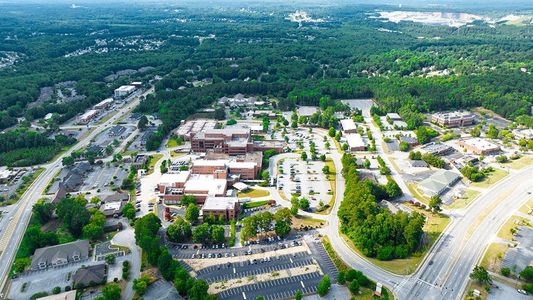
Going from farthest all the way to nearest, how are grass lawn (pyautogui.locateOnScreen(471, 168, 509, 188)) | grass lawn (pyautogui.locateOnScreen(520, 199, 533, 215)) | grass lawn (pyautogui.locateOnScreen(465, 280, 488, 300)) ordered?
1. grass lawn (pyautogui.locateOnScreen(471, 168, 509, 188))
2. grass lawn (pyautogui.locateOnScreen(520, 199, 533, 215))
3. grass lawn (pyautogui.locateOnScreen(465, 280, 488, 300))

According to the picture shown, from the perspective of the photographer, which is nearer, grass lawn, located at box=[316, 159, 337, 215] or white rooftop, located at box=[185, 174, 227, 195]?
grass lawn, located at box=[316, 159, 337, 215]

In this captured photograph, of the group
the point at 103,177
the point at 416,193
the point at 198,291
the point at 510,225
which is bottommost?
the point at 103,177

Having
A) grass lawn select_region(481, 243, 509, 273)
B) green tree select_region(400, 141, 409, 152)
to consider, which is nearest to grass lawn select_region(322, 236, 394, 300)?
grass lawn select_region(481, 243, 509, 273)

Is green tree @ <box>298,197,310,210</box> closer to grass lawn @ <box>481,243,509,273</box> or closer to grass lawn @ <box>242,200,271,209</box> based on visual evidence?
grass lawn @ <box>242,200,271,209</box>

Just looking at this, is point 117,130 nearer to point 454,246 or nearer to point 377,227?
point 377,227

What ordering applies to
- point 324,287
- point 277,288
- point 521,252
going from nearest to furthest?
point 324,287
point 277,288
point 521,252

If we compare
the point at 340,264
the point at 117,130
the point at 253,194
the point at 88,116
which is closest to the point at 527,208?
the point at 340,264
